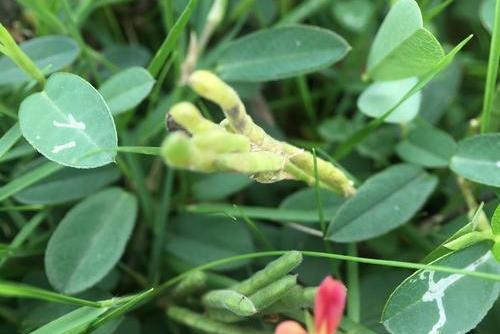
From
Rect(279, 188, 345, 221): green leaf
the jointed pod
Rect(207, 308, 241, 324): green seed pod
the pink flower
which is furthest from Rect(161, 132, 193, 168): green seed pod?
Rect(279, 188, 345, 221): green leaf

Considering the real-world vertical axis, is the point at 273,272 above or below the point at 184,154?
below

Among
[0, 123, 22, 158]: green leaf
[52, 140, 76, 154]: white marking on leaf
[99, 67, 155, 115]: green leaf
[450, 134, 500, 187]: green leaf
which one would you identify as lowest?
[450, 134, 500, 187]: green leaf

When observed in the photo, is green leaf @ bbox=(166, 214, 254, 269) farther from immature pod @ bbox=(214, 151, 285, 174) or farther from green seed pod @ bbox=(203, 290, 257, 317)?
immature pod @ bbox=(214, 151, 285, 174)

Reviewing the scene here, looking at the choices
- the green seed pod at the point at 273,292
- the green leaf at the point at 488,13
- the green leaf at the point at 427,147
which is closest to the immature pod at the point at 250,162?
the green seed pod at the point at 273,292

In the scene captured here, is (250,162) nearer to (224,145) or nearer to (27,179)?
(224,145)

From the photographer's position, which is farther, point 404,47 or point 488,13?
point 488,13

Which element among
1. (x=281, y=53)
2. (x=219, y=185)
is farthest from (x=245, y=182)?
(x=281, y=53)

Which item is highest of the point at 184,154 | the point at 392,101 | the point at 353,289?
the point at 184,154
